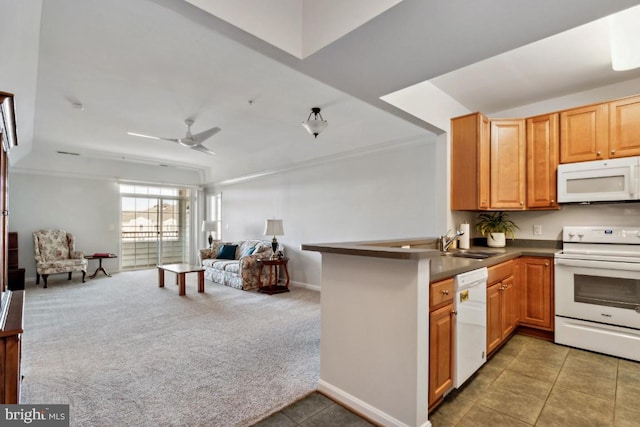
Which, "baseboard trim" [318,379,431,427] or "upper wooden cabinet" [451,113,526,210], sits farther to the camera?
"upper wooden cabinet" [451,113,526,210]

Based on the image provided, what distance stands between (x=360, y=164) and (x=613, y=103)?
297 centimetres

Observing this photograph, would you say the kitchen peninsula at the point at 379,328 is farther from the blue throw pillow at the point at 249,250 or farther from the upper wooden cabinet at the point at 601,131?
the blue throw pillow at the point at 249,250

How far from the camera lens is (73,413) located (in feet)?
6.35

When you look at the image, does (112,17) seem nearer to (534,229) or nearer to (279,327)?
(279,327)

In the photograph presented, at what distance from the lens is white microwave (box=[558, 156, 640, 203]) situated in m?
2.80

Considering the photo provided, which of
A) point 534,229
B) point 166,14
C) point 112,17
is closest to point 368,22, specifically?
point 166,14

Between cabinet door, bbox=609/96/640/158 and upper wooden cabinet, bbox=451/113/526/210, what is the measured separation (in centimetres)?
73

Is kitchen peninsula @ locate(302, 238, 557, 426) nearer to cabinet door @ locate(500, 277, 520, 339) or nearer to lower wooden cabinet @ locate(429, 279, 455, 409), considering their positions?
lower wooden cabinet @ locate(429, 279, 455, 409)

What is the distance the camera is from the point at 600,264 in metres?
2.71

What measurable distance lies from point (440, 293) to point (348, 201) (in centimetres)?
327

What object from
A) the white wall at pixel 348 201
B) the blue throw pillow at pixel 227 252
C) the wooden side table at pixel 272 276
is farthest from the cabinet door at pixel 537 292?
the blue throw pillow at pixel 227 252

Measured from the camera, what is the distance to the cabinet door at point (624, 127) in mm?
2801

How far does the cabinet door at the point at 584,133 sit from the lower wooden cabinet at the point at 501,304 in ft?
4.35

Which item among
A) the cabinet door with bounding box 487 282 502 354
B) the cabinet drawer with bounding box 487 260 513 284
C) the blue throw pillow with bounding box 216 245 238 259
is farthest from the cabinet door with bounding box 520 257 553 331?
the blue throw pillow with bounding box 216 245 238 259
